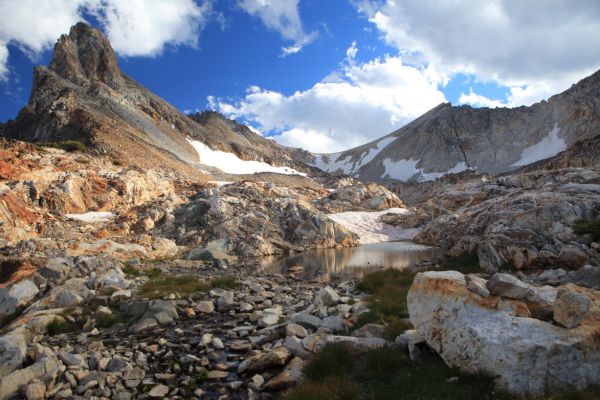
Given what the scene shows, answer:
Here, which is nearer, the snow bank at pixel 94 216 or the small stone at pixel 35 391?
the small stone at pixel 35 391

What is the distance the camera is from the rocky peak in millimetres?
88500

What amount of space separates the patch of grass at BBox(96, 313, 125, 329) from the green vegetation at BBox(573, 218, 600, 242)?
66.9 feet

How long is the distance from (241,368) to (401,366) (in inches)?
152

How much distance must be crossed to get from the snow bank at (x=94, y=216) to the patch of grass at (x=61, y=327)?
26.2 meters

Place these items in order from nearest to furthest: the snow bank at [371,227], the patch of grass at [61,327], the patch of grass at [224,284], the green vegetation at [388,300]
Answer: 1. the green vegetation at [388,300]
2. the patch of grass at [61,327]
3. the patch of grass at [224,284]
4. the snow bank at [371,227]

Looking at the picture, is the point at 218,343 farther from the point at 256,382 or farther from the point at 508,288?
the point at 508,288

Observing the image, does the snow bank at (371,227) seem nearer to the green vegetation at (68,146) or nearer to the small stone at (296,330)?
the green vegetation at (68,146)

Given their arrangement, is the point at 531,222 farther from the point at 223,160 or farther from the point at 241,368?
the point at 223,160

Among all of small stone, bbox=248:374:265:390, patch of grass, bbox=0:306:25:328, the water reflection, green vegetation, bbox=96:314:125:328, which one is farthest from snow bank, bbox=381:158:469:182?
small stone, bbox=248:374:265:390

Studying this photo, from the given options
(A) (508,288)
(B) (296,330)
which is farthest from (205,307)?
(A) (508,288)

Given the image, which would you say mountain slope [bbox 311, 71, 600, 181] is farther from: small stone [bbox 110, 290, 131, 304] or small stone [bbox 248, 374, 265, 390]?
small stone [bbox 248, 374, 265, 390]

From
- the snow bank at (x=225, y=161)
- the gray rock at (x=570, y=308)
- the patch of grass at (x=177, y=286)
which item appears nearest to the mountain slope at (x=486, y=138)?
the snow bank at (x=225, y=161)

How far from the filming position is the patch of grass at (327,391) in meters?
7.30

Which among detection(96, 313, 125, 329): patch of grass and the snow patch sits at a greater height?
the snow patch
